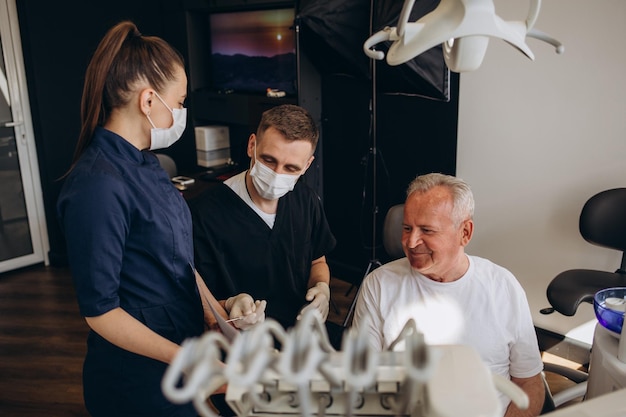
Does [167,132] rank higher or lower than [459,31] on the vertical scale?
lower

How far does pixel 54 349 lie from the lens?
3129 mm

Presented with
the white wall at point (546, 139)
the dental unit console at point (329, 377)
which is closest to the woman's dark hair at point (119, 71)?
the dental unit console at point (329, 377)

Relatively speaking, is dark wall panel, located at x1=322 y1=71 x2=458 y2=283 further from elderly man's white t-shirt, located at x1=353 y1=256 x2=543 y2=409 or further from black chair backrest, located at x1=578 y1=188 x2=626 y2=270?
elderly man's white t-shirt, located at x1=353 y1=256 x2=543 y2=409

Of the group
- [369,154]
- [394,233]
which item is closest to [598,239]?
[394,233]

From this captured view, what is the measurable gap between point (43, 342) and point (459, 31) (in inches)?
121

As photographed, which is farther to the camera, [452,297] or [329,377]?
[452,297]

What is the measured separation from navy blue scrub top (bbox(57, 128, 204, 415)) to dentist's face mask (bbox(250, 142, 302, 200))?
1.29 feet

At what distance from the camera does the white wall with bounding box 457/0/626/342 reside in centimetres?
254

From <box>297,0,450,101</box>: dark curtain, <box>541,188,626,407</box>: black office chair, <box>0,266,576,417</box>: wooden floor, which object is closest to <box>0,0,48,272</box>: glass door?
<box>0,266,576,417</box>: wooden floor

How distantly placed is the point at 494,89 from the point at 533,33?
6.12ft

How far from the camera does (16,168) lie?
4117 mm

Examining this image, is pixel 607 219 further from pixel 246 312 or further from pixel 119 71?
pixel 119 71

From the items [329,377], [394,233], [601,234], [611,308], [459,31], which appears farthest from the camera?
[601,234]

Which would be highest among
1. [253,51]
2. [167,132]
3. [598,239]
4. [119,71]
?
[253,51]
